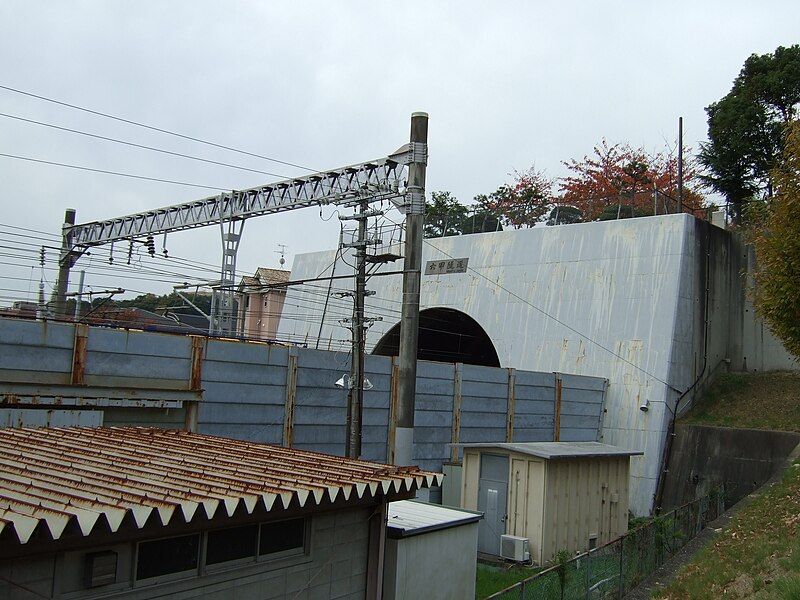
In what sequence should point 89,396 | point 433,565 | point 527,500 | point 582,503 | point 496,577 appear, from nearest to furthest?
1. point 433,565
2. point 89,396
3. point 496,577
4. point 527,500
5. point 582,503

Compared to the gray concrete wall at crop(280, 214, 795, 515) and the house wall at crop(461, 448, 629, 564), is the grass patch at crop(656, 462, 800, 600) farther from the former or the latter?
the gray concrete wall at crop(280, 214, 795, 515)

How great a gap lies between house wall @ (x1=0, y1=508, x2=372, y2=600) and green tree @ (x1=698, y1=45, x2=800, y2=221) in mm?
27141

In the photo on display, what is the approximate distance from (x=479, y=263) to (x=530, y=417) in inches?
339

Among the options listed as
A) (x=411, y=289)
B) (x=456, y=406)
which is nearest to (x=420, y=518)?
(x=411, y=289)

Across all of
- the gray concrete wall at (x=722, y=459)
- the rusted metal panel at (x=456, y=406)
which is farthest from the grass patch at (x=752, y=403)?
the rusted metal panel at (x=456, y=406)

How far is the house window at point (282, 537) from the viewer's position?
24.1 feet

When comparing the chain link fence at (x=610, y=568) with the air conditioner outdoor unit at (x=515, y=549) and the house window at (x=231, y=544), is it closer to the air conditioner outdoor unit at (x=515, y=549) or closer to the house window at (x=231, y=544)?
the air conditioner outdoor unit at (x=515, y=549)

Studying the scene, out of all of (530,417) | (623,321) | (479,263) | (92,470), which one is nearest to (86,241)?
(479,263)

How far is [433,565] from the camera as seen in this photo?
10.1 meters

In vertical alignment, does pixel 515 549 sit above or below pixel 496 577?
above

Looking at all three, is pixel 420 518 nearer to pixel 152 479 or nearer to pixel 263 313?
pixel 152 479

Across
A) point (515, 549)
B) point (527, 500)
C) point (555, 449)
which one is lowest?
point (515, 549)

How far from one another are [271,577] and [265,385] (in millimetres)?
8374

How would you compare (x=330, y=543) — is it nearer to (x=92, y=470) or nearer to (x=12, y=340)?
(x=92, y=470)
